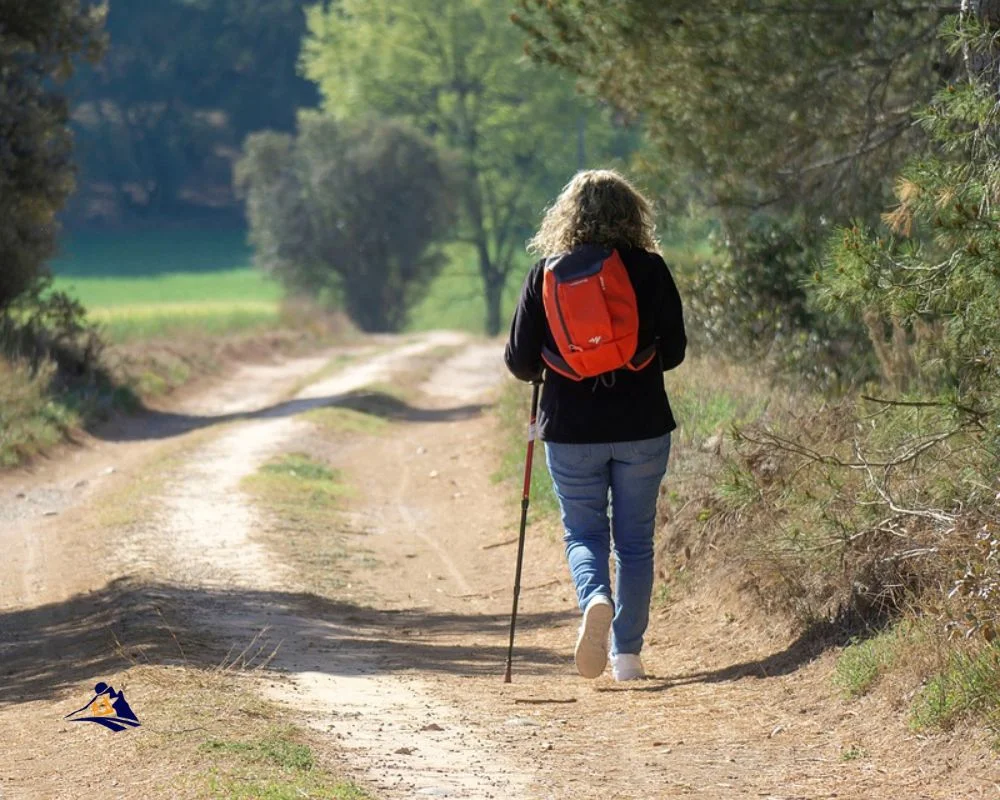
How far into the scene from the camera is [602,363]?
7121mm

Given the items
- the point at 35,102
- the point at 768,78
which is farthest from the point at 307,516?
the point at 35,102

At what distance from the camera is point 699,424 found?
10.9 metres

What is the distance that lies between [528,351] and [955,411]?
1966 millimetres

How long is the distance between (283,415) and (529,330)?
15.1m

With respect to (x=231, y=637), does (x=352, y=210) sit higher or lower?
higher

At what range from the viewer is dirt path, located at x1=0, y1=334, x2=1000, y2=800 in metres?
5.86

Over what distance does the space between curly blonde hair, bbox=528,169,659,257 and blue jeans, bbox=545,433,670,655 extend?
3.10 feet

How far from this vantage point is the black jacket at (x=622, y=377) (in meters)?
7.24

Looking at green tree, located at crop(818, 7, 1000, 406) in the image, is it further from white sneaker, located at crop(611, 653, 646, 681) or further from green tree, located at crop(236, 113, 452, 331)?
green tree, located at crop(236, 113, 452, 331)

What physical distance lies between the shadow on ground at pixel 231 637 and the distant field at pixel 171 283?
79.6 feet

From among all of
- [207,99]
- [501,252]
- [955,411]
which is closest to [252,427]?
[955,411]

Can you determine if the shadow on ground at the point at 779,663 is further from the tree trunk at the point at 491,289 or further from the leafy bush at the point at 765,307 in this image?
the tree trunk at the point at 491,289

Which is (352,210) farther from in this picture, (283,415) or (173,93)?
(173,93)

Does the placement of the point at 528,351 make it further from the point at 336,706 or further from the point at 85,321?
the point at 85,321
